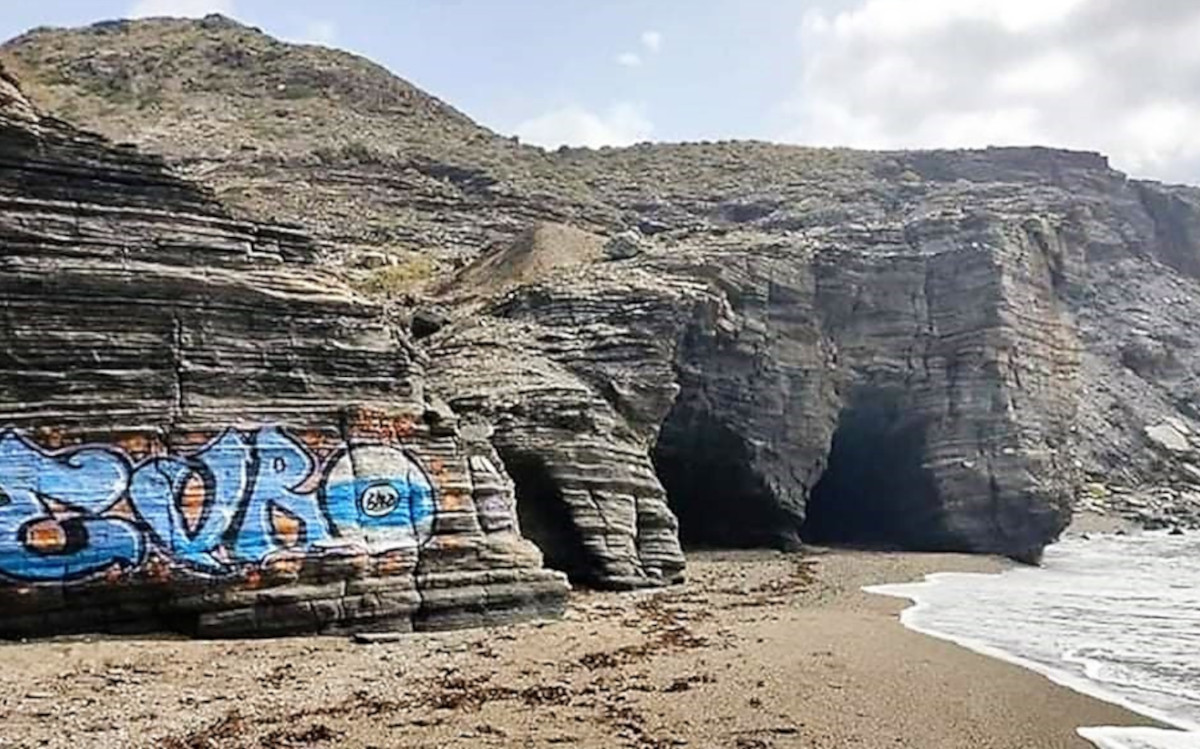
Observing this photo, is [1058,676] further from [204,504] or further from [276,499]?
[204,504]

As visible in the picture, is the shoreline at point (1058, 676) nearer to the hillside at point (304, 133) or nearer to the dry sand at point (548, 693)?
the dry sand at point (548, 693)

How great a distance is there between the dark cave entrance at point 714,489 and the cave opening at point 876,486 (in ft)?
20.2

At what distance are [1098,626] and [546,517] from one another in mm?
12166

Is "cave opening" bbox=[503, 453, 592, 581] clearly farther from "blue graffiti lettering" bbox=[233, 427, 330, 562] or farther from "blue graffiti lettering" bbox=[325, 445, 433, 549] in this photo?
"blue graffiti lettering" bbox=[233, 427, 330, 562]

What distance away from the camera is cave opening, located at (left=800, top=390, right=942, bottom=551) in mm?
44156

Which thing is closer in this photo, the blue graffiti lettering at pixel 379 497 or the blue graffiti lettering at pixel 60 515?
the blue graffiti lettering at pixel 60 515

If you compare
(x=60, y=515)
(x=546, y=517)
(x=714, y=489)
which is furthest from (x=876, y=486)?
(x=60, y=515)

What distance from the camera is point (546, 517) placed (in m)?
28.0

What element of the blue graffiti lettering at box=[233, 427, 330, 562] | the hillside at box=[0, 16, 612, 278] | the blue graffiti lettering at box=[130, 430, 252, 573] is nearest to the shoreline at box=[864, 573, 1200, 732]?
the blue graffiti lettering at box=[233, 427, 330, 562]

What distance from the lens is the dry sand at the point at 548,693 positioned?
1327cm

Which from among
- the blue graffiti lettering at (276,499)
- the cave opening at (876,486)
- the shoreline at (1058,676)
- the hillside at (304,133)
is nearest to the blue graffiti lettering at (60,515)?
the blue graffiti lettering at (276,499)

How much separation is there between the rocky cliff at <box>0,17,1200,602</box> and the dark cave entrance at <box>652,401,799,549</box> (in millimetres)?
80

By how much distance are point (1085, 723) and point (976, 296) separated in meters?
31.8

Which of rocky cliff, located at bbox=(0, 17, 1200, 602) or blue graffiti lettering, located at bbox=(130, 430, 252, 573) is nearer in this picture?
blue graffiti lettering, located at bbox=(130, 430, 252, 573)
